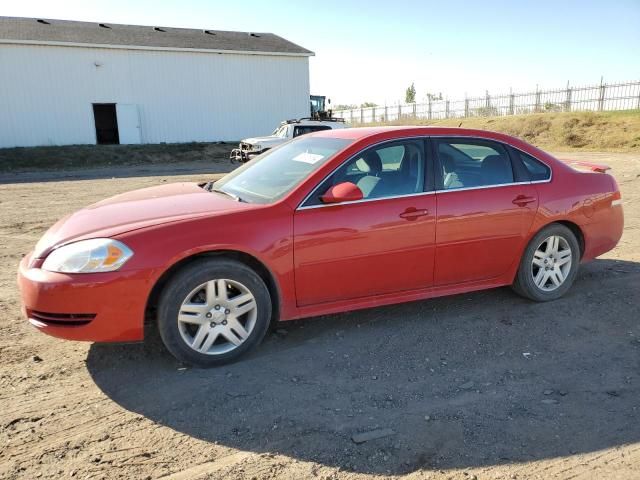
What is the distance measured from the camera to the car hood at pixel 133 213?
350 centimetres

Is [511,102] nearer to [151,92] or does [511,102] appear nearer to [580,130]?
[580,130]

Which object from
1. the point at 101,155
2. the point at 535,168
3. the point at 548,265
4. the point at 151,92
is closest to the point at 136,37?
the point at 151,92

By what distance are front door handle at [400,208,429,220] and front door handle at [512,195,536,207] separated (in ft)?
3.05

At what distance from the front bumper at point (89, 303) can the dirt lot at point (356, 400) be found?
14.6 inches

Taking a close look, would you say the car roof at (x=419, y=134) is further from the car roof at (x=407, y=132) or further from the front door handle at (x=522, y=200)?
the front door handle at (x=522, y=200)

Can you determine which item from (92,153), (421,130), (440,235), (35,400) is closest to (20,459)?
(35,400)

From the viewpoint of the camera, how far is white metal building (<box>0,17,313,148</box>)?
25672 mm

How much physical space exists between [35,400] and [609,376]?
Result: 12.3 feet

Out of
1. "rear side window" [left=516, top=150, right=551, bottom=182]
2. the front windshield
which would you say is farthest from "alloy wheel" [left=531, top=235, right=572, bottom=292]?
the front windshield

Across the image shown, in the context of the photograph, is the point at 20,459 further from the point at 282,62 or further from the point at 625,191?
the point at 282,62

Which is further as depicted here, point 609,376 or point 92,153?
point 92,153

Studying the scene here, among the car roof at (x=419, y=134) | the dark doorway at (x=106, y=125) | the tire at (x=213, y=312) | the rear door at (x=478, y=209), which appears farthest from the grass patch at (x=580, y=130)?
the tire at (x=213, y=312)

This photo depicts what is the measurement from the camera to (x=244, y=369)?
11.8 feet

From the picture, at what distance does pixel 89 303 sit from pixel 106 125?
30507mm
